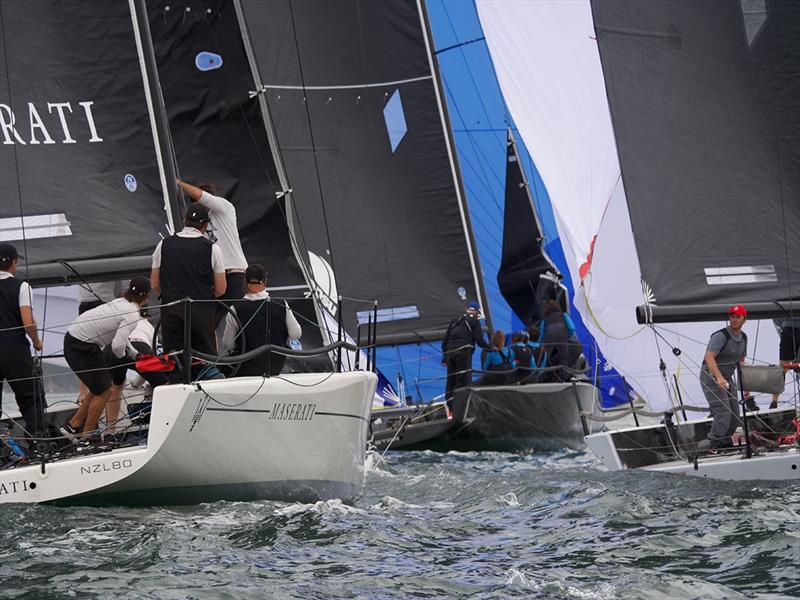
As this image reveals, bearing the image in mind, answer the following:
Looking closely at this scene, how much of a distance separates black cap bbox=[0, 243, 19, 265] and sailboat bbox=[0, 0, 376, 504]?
1.26ft

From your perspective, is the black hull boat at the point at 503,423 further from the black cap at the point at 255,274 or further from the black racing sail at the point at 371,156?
the black cap at the point at 255,274

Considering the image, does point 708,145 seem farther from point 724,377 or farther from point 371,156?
point 371,156

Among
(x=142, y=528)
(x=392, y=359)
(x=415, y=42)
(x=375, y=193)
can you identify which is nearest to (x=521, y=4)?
(x=415, y=42)

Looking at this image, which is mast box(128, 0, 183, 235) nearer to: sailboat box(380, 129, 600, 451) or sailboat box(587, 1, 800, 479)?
sailboat box(587, 1, 800, 479)

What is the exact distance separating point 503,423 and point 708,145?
472cm

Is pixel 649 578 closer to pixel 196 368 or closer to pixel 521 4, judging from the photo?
pixel 196 368

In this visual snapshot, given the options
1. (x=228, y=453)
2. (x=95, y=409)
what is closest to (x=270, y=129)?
(x=95, y=409)

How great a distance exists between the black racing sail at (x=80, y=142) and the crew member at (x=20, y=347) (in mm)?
599

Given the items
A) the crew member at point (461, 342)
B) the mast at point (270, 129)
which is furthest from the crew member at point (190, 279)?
the crew member at point (461, 342)

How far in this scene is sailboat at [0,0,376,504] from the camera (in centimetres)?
807

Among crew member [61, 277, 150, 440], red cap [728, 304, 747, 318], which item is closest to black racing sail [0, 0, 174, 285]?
crew member [61, 277, 150, 440]

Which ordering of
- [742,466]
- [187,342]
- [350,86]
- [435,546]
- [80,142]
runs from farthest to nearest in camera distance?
[350,86], [80,142], [742,466], [187,342], [435,546]

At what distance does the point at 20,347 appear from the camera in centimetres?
869

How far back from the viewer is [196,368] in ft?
29.5
